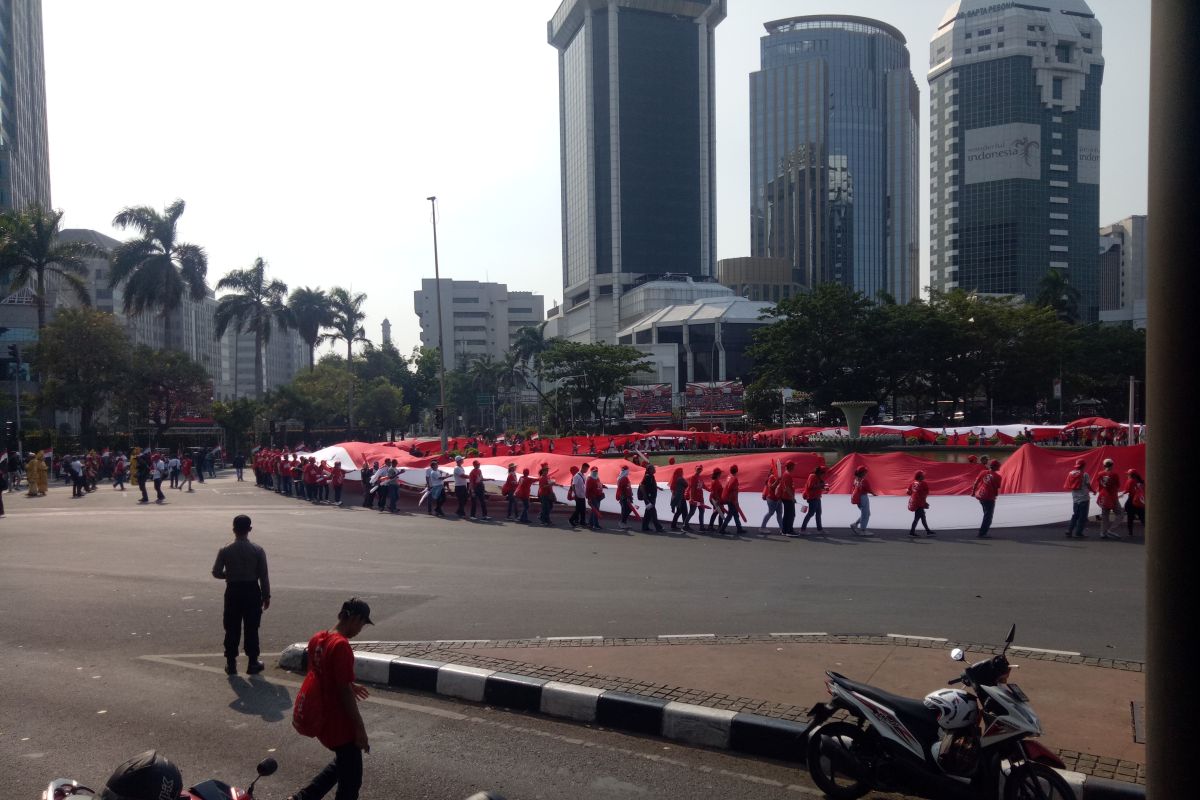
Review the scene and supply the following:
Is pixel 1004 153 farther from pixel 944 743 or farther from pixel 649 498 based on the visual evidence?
pixel 944 743

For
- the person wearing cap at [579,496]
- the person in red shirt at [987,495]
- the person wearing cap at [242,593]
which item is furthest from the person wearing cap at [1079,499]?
the person wearing cap at [242,593]

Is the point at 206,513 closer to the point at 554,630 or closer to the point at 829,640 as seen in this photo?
the point at 554,630

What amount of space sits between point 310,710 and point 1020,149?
160132mm

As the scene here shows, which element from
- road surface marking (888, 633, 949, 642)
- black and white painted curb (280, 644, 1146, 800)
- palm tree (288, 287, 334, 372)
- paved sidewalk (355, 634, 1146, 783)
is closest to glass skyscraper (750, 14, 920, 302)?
palm tree (288, 287, 334, 372)

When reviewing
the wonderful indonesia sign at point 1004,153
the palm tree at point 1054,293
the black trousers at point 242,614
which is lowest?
the black trousers at point 242,614

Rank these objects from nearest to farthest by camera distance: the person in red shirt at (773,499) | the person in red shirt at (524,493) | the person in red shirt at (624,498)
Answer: the person in red shirt at (773,499), the person in red shirt at (624,498), the person in red shirt at (524,493)

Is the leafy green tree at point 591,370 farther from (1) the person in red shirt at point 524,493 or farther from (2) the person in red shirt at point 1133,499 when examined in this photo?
(2) the person in red shirt at point 1133,499

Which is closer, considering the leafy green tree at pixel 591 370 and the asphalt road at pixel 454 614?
the asphalt road at pixel 454 614

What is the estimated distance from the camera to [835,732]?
5.51m

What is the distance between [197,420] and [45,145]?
6053 cm

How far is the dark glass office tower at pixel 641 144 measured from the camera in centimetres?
13550

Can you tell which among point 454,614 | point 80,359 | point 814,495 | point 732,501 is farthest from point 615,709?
point 80,359

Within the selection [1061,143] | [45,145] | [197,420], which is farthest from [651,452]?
[1061,143]

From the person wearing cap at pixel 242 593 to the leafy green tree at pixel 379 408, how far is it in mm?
67682
